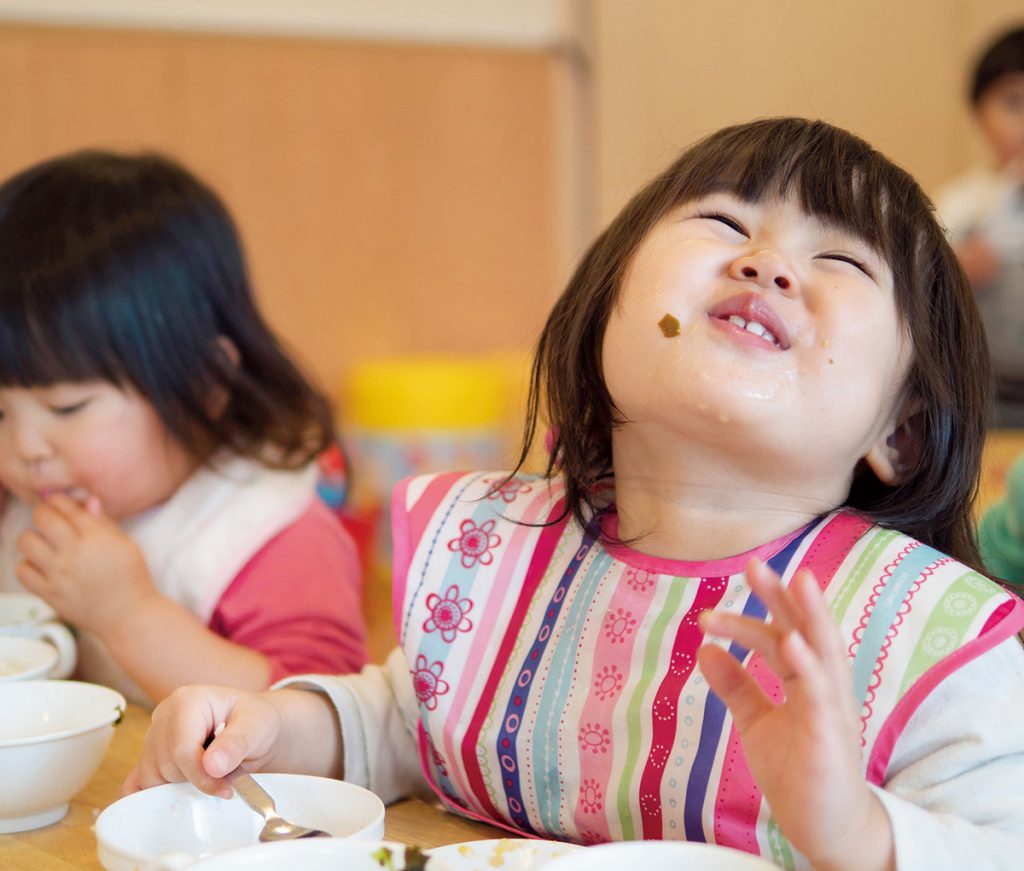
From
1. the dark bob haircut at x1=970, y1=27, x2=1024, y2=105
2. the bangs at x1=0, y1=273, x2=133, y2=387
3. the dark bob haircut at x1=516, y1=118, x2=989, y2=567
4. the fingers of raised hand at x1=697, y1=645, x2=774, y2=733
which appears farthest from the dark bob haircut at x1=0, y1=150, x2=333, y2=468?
the dark bob haircut at x1=970, y1=27, x2=1024, y2=105

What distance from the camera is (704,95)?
10.6 ft

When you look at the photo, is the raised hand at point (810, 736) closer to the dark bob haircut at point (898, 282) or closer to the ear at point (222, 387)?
the dark bob haircut at point (898, 282)

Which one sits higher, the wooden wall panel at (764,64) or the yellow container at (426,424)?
the wooden wall panel at (764,64)

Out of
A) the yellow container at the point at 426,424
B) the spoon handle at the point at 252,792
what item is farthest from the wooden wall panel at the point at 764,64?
the spoon handle at the point at 252,792

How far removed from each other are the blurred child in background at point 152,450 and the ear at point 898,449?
1.77 feet

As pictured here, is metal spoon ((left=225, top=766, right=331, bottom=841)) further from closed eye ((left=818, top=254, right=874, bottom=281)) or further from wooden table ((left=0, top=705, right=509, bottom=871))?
closed eye ((left=818, top=254, right=874, bottom=281))

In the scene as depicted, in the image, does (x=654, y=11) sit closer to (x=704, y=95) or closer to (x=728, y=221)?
(x=704, y=95)

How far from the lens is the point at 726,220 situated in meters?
0.81

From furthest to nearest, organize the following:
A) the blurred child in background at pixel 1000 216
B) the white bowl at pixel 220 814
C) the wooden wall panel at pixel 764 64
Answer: the wooden wall panel at pixel 764 64
the blurred child in background at pixel 1000 216
the white bowl at pixel 220 814

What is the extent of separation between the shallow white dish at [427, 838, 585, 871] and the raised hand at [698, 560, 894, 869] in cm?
12

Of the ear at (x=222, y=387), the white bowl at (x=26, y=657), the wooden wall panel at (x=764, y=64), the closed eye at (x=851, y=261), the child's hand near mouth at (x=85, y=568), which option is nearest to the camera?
the closed eye at (x=851, y=261)

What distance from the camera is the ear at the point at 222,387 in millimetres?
1263

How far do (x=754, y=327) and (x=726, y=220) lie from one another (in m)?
0.10

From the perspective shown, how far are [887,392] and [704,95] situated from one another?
2.59 metres
